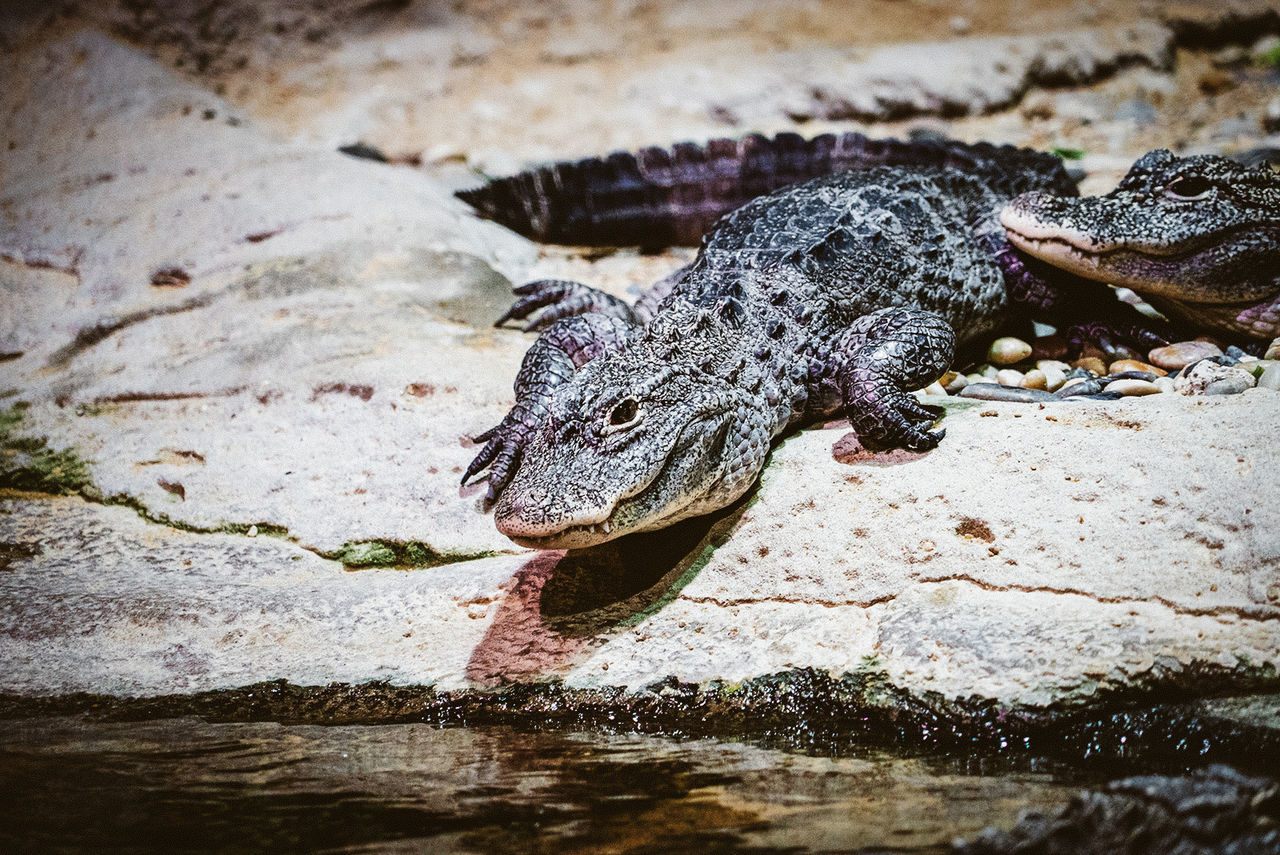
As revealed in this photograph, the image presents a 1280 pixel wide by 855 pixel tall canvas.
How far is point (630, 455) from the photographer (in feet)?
9.12

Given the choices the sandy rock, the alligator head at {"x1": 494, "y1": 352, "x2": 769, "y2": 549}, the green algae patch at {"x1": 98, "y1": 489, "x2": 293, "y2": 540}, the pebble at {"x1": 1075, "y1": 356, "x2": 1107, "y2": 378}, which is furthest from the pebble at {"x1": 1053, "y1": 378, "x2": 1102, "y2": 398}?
the green algae patch at {"x1": 98, "y1": 489, "x2": 293, "y2": 540}

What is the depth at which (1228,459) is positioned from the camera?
2738 mm

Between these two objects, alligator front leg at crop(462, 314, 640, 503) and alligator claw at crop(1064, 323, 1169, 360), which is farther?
alligator claw at crop(1064, 323, 1169, 360)

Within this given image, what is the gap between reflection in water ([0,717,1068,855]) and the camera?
195 centimetres

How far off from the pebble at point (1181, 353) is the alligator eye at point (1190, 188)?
2.11ft

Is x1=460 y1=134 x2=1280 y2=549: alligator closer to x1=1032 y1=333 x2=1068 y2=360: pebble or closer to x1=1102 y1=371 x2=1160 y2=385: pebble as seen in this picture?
x1=1032 y1=333 x2=1068 y2=360: pebble

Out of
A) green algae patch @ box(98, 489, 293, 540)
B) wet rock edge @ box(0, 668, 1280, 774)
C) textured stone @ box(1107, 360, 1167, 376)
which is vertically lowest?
wet rock edge @ box(0, 668, 1280, 774)

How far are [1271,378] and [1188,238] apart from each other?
2.86ft

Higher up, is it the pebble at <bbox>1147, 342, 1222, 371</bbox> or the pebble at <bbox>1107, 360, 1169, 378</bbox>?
the pebble at <bbox>1147, 342, 1222, 371</bbox>

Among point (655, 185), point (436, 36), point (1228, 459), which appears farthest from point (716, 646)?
point (436, 36)

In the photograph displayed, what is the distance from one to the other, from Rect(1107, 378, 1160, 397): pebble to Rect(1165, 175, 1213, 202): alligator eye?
96cm

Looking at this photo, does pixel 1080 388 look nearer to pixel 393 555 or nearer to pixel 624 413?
pixel 624 413

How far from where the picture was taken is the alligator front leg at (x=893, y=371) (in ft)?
10.6

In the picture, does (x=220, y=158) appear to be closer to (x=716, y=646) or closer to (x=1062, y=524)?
(x=716, y=646)
